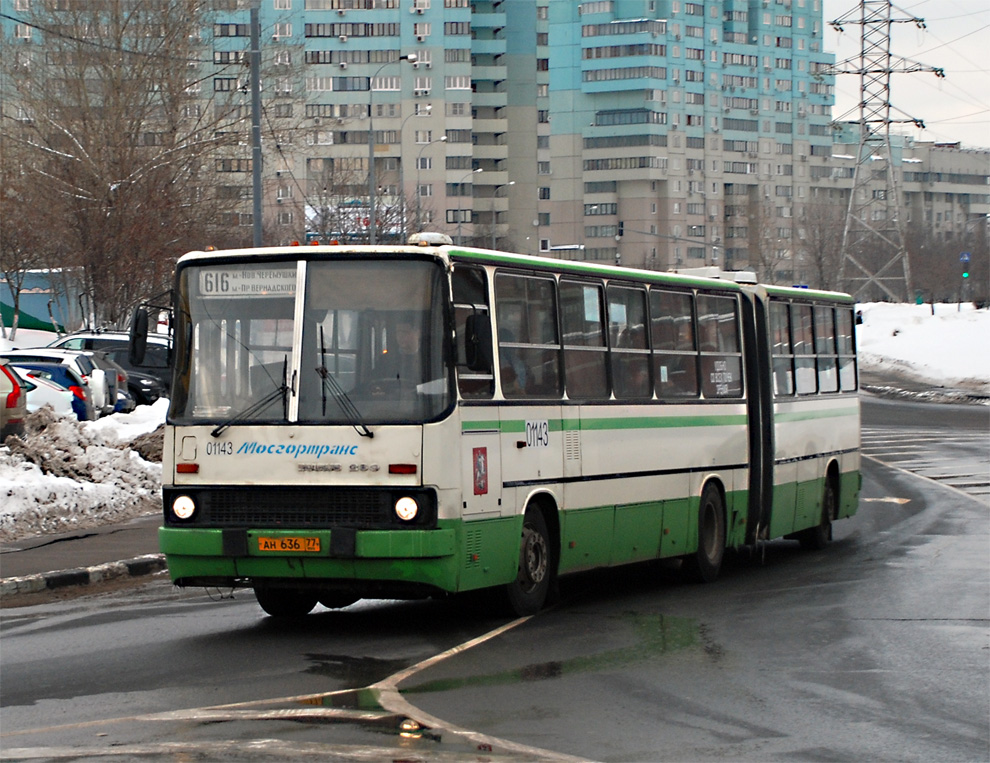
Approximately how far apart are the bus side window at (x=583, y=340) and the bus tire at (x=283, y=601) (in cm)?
258

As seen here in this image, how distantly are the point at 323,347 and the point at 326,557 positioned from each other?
1.42 meters

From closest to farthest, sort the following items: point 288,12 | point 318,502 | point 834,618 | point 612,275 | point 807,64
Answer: point 318,502 < point 834,618 < point 612,275 < point 288,12 < point 807,64

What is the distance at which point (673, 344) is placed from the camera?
14.4 metres

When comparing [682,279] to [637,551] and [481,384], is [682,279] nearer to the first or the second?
[637,551]

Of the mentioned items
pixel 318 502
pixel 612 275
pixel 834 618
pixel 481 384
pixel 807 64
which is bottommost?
pixel 834 618

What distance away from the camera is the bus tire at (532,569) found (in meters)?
11.5

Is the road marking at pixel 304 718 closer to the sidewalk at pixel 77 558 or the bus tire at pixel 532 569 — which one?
the bus tire at pixel 532 569

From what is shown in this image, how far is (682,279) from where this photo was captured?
48.7 feet

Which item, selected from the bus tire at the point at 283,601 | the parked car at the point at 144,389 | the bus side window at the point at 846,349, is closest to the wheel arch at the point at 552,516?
the bus tire at the point at 283,601

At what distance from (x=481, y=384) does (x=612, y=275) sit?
9.12ft

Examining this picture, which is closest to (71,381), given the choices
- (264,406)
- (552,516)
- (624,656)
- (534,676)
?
(552,516)

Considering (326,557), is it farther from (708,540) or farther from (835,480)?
(835,480)

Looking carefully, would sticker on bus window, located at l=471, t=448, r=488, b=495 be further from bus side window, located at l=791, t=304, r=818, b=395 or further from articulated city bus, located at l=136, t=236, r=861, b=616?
bus side window, located at l=791, t=304, r=818, b=395

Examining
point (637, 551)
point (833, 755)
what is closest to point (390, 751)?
point (833, 755)
